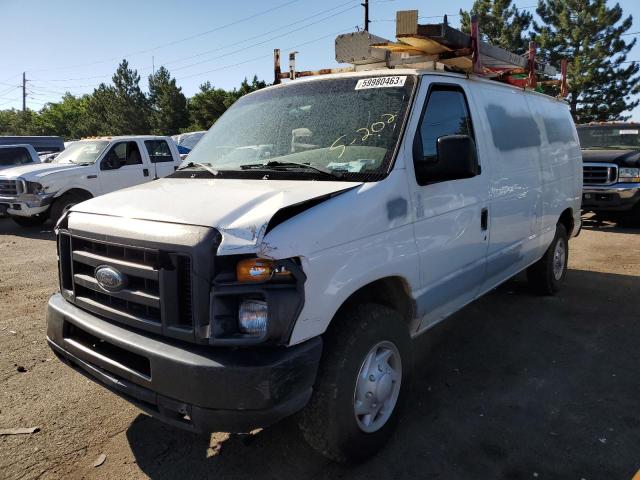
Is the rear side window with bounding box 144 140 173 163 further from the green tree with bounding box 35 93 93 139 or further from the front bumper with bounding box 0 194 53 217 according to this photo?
the green tree with bounding box 35 93 93 139

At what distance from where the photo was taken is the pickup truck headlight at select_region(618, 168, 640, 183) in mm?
9757

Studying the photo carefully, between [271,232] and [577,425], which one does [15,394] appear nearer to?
[271,232]

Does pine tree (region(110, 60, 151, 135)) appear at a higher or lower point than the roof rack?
higher

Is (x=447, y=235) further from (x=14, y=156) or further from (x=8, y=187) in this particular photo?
(x=14, y=156)

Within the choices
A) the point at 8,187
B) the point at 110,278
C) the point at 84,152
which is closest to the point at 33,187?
the point at 8,187

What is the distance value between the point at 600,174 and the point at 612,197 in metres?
0.54

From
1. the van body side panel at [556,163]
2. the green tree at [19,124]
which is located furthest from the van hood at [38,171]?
the green tree at [19,124]

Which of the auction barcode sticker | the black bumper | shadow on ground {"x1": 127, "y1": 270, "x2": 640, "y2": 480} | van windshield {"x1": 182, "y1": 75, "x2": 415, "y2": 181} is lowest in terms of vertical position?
shadow on ground {"x1": 127, "y1": 270, "x2": 640, "y2": 480}

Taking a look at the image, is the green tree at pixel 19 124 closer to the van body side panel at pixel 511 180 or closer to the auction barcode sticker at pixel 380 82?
the van body side panel at pixel 511 180

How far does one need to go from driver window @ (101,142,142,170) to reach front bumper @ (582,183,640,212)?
9.86 m

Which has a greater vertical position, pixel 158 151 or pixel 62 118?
pixel 62 118

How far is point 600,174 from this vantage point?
10.0 metres

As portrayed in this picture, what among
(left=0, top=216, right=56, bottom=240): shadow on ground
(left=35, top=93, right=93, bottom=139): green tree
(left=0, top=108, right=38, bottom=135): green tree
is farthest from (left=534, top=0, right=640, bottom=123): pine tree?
(left=0, top=108, right=38, bottom=135): green tree

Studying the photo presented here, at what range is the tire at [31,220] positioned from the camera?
1129 centimetres
